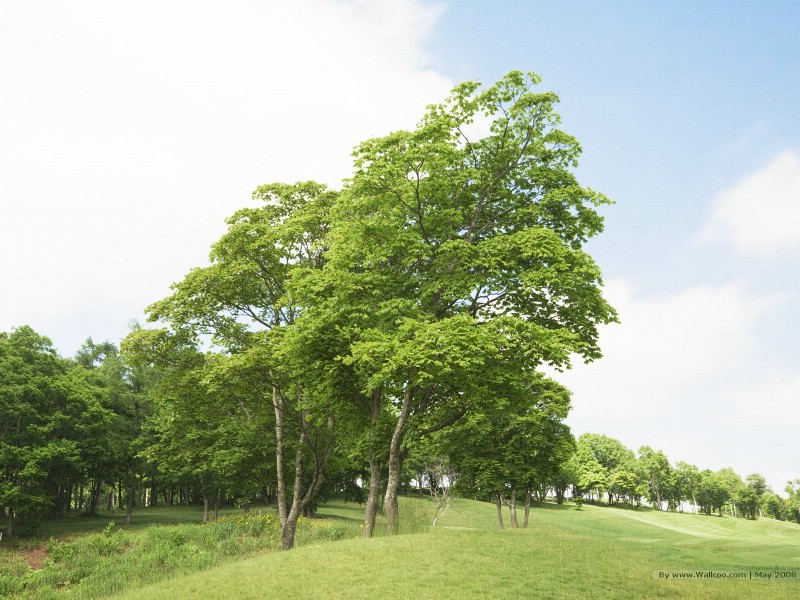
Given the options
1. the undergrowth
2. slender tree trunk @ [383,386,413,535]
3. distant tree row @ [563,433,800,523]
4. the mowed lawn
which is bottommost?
distant tree row @ [563,433,800,523]

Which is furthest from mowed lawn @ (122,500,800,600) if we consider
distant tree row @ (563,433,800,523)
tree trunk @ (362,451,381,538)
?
distant tree row @ (563,433,800,523)

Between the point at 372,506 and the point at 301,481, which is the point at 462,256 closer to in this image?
the point at 372,506

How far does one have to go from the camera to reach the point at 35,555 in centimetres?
3209

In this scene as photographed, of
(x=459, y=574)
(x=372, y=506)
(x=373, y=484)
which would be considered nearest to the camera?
(x=459, y=574)

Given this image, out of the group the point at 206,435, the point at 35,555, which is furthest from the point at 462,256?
the point at 35,555

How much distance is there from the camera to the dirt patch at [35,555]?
29.7 metres

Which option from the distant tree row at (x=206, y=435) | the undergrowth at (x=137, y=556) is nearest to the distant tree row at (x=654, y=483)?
the distant tree row at (x=206, y=435)

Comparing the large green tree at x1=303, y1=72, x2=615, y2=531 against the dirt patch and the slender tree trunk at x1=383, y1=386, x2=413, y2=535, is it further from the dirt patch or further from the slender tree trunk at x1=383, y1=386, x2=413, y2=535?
the dirt patch

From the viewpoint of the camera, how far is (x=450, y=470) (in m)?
48.5

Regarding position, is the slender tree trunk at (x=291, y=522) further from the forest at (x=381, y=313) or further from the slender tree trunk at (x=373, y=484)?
the slender tree trunk at (x=373, y=484)

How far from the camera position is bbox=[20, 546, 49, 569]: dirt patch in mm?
29656

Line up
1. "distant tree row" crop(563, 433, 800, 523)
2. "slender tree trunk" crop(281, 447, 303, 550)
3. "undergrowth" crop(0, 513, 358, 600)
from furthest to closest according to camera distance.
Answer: "distant tree row" crop(563, 433, 800, 523)
"slender tree trunk" crop(281, 447, 303, 550)
"undergrowth" crop(0, 513, 358, 600)

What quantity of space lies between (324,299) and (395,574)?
29.8 feet

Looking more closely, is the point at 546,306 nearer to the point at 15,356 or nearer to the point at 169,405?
the point at 169,405
